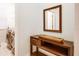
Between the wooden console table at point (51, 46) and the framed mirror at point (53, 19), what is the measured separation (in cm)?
13

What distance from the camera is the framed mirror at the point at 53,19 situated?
1.18m

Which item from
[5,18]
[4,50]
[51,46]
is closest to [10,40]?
[4,50]

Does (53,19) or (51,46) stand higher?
(53,19)

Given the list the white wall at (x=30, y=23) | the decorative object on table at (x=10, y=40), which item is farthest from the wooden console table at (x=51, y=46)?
the decorative object on table at (x=10, y=40)

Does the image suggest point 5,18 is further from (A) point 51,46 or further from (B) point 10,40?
(A) point 51,46

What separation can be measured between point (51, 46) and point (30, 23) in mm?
336

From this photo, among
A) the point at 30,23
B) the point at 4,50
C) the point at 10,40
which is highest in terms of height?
the point at 30,23

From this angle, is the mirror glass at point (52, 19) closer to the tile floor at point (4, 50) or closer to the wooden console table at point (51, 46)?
the wooden console table at point (51, 46)

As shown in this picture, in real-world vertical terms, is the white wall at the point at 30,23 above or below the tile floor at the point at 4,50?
above

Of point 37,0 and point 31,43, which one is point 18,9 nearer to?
point 37,0

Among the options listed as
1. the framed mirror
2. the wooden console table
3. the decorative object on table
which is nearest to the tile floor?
the decorative object on table

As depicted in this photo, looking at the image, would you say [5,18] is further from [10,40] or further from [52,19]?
[52,19]

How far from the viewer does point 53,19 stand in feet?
3.96

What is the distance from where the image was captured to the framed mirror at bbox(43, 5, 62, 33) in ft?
3.87
